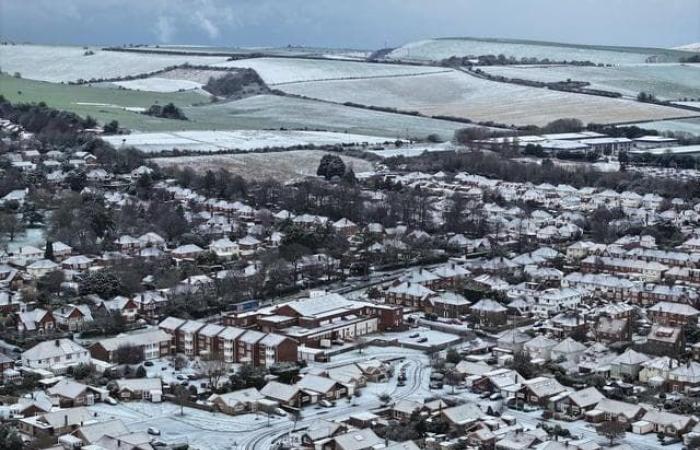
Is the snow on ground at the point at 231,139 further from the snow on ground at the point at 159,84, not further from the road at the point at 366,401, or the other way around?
the road at the point at 366,401

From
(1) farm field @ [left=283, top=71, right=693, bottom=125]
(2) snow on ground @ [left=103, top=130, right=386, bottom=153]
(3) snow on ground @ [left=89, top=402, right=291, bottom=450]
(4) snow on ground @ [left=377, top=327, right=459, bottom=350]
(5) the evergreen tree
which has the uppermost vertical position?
(1) farm field @ [left=283, top=71, right=693, bottom=125]

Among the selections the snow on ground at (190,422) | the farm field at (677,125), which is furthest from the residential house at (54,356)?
the farm field at (677,125)

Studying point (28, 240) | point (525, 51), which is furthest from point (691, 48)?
point (28, 240)

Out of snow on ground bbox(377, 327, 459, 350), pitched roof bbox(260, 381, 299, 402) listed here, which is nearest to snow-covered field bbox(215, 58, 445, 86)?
snow on ground bbox(377, 327, 459, 350)

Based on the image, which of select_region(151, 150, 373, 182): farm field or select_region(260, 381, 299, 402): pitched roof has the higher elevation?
select_region(151, 150, 373, 182): farm field

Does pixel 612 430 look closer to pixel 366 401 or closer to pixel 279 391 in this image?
pixel 366 401

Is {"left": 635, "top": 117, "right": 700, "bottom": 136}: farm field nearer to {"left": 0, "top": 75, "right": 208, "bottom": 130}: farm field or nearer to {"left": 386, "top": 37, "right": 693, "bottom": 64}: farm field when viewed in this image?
{"left": 0, "top": 75, "right": 208, "bottom": 130}: farm field
